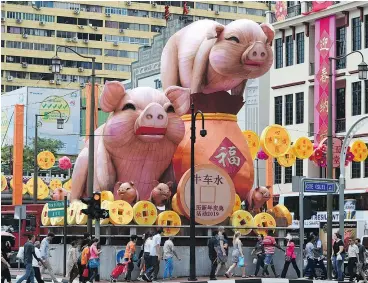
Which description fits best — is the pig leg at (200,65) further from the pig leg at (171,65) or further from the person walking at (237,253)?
the person walking at (237,253)

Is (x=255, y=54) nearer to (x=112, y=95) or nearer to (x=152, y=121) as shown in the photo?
(x=152, y=121)

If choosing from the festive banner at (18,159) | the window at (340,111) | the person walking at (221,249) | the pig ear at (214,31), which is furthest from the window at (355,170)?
the person walking at (221,249)

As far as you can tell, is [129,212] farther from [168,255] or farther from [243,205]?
[243,205]

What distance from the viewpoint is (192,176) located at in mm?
31922

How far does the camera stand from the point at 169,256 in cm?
3234

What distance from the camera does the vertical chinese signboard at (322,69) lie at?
57812mm

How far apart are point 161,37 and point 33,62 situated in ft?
99.0

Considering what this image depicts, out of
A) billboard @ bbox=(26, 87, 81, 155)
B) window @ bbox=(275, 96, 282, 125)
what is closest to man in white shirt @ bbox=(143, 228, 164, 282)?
window @ bbox=(275, 96, 282, 125)

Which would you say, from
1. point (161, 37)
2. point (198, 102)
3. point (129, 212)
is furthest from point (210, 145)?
point (161, 37)

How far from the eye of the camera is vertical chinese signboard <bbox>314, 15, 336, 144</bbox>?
190 feet

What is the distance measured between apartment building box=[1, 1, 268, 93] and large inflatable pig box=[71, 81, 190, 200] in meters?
70.5

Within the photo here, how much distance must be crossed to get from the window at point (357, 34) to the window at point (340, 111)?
2407 mm

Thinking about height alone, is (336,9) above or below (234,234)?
above

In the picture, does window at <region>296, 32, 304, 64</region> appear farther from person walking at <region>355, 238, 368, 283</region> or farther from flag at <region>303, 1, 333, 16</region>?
person walking at <region>355, 238, 368, 283</region>
